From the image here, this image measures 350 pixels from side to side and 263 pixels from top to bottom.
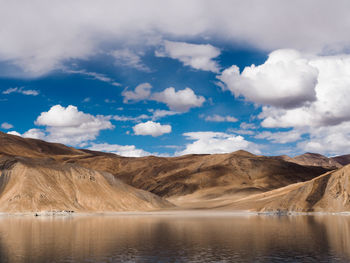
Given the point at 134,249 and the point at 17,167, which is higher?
the point at 17,167

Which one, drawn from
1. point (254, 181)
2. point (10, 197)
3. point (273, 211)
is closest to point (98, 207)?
point (10, 197)

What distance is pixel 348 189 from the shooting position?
98.9 meters

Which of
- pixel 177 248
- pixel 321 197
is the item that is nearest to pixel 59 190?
pixel 321 197

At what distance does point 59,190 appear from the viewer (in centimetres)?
11019

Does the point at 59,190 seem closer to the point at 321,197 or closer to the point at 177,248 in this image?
the point at 321,197

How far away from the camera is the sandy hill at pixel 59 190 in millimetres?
102500

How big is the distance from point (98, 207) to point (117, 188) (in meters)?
13.6

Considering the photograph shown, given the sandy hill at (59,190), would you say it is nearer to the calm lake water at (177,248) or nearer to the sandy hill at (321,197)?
the sandy hill at (321,197)

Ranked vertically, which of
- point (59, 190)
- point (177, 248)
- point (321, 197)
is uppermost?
point (59, 190)

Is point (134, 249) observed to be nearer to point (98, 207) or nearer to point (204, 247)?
point (204, 247)

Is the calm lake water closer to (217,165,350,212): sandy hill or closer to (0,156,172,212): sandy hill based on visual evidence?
(217,165,350,212): sandy hill

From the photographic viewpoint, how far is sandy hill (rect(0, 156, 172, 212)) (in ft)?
336

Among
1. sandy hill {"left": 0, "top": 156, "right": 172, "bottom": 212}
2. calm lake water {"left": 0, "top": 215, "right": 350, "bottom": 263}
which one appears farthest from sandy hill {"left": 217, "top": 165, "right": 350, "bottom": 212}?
calm lake water {"left": 0, "top": 215, "right": 350, "bottom": 263}

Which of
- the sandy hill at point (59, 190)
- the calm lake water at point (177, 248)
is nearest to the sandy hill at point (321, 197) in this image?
the sandy hill at point (59, 190)
